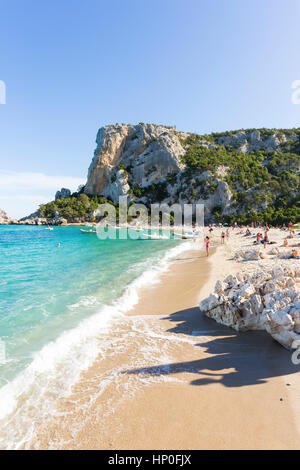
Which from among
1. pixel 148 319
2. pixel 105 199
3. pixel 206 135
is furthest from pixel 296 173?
pixel 148 319

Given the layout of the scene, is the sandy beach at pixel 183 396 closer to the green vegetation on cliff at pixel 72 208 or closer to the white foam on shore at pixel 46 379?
the white foam on shore at pixel 46 379

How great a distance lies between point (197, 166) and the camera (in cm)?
8612

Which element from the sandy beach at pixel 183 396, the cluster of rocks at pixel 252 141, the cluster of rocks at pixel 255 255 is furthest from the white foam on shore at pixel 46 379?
the cluster of rocks at pixel 252 141

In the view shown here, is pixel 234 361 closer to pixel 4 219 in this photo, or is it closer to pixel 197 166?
Result: pixel 197 166

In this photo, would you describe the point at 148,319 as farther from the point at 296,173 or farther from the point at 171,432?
the point at 296,173

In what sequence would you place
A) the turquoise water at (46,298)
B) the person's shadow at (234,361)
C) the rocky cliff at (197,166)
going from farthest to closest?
the rocky cliff at (197,166) < the turquoise water at (46,298) < the person's shadow at (234,361)

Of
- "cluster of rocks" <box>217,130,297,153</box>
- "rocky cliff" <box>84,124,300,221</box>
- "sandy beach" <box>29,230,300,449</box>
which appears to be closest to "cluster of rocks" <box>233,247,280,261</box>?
"sandy beach" <box>29,230,300,449</box>

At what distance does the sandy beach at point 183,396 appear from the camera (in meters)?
3.35

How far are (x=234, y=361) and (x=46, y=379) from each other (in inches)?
166

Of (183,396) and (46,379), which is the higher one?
(183,396)

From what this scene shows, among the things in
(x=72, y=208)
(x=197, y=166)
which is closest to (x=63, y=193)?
(x=72, y=208)

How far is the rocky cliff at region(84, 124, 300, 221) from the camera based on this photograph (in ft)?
244

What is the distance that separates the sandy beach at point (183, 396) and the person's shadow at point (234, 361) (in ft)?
0.06
